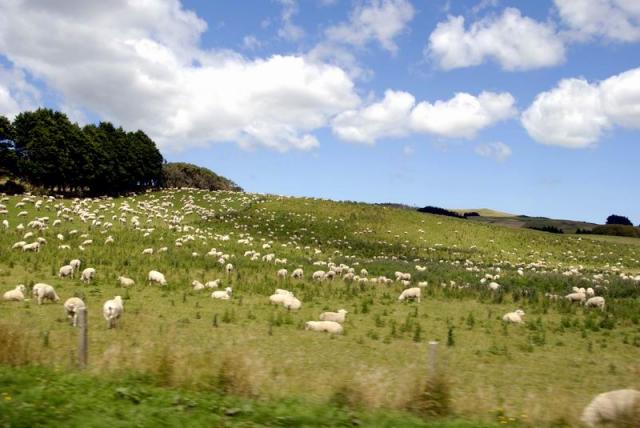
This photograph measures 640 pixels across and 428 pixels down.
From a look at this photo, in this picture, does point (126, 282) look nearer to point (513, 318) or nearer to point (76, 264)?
point (76, 264)

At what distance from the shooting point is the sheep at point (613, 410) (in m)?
9.42

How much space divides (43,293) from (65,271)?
21.7 ft

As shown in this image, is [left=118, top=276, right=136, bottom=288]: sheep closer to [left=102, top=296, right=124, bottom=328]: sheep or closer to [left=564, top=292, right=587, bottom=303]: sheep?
[left=102, top=296, right=124, bottom=328]: sheep

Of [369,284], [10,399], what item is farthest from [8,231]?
[10,399]

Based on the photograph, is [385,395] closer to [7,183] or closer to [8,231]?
[8,231]

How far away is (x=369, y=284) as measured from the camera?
106 feet

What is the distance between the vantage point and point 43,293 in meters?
20.8

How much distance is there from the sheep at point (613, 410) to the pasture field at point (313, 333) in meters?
0.26

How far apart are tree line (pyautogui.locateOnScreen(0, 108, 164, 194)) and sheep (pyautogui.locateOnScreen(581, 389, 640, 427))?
71708 millimetres

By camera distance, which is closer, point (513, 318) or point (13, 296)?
point (13, 296)

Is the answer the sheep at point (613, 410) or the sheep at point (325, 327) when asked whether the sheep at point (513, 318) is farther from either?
the sheep at point (613, 410)

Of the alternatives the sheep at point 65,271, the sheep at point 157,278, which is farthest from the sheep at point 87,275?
the sheep at point 157,278

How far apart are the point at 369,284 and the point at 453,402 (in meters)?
22.4

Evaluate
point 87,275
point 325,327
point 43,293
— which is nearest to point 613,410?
point 325,327
